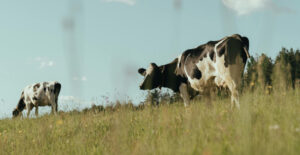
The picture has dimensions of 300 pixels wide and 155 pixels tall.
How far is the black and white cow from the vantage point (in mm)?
8156

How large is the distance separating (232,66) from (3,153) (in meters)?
5.87

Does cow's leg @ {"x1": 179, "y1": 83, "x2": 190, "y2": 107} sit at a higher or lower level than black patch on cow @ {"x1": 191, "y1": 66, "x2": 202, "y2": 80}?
lower

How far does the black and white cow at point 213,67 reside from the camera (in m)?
8.16

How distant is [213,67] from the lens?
865cm

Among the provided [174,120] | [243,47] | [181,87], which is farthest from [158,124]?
[181,87]

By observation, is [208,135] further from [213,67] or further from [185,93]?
[185,93]

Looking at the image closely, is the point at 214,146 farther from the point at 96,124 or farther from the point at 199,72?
the point at 199,72

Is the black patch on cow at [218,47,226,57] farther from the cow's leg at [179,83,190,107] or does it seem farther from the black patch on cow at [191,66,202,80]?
the cow's leg at [179,83,190,107]

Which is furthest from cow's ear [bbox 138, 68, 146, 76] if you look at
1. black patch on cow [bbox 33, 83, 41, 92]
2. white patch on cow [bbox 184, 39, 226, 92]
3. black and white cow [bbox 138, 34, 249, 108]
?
black patch on cow [bbox 33, 83, 41, 92]

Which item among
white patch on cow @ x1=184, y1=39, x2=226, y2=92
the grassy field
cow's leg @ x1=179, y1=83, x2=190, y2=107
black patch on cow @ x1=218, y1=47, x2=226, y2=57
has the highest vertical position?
black patch on cow @ x1=218, y1=47, x2=226, y2=57

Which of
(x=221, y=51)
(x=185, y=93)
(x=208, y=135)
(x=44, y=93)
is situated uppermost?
(x=221, y=51)

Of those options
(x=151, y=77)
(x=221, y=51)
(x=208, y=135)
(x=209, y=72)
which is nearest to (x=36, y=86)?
(x=151, y=77)

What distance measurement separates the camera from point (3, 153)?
263 inches

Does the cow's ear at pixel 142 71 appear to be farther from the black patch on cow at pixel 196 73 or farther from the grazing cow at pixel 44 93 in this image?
the grazing cow at pixel 44 93
